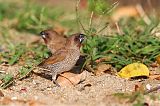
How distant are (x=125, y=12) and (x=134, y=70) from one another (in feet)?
12.2

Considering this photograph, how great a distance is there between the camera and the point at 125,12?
897 cm

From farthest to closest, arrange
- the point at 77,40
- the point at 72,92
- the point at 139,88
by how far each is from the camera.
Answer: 1. the point at 77,40
2. the point at 72,92
3. the point at 139,88

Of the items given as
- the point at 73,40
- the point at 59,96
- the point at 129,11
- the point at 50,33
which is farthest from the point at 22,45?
the point at 129,11

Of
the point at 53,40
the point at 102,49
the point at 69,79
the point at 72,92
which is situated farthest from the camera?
the point at 102,49

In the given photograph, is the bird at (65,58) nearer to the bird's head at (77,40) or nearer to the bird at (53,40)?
the bird's head at (77,40)

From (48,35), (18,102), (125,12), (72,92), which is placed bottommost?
(18,102)

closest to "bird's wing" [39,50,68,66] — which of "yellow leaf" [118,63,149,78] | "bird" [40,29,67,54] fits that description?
"bird" [40,29,67,54]

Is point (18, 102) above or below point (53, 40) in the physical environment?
below

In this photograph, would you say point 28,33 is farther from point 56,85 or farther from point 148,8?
point 56,85

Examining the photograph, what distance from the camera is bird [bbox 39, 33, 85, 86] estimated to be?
523cm

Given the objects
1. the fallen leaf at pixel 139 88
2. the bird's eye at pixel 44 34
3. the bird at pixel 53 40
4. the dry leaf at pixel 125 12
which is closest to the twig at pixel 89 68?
the bird at pixel 53 40

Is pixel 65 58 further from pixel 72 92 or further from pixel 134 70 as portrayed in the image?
pixel 134 70

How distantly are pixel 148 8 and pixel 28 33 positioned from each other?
2175 millimetres

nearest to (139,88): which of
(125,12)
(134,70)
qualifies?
(134,70)
